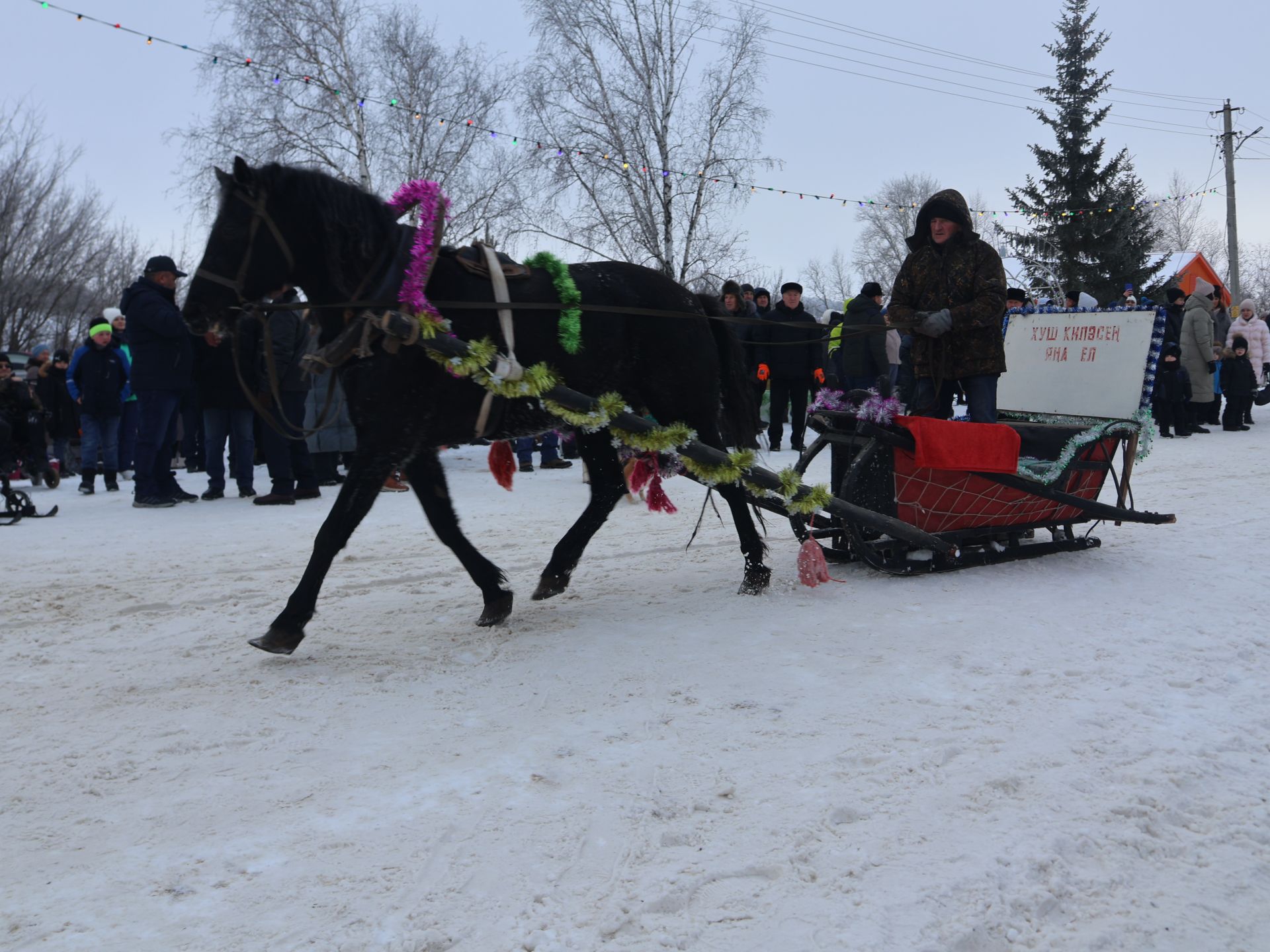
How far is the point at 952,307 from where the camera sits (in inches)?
222

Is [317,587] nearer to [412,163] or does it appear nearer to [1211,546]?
[1211,546]

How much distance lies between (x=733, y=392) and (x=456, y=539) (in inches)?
68.3

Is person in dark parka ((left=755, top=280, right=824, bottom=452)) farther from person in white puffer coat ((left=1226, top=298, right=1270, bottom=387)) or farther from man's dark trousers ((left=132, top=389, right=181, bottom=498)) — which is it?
person in white puffer coat ((left=1226, top=298, right=1270, bottom=387))

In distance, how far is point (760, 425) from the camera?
224 inches

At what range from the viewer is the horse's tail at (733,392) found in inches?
216

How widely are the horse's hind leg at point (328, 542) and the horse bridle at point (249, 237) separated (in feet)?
2.76

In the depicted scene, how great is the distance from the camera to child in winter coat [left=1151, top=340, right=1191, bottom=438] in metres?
14.0

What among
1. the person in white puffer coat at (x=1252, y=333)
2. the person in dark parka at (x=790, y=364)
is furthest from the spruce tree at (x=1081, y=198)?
the person in dark parka at (x=790, y=364)

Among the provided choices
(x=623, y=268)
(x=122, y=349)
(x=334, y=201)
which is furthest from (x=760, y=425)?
(x=122, y=349)

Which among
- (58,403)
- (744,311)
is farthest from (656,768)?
(58,403)

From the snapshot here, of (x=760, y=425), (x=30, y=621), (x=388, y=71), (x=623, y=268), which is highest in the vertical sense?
(x=388, y=71)

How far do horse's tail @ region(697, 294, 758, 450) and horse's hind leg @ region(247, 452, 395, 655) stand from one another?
6.33ft

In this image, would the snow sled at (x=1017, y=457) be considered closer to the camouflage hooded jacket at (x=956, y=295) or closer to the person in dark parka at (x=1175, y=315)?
the camouflage hooded jacket at (x=956, y=295)

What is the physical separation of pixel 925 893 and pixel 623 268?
3.49 meters
